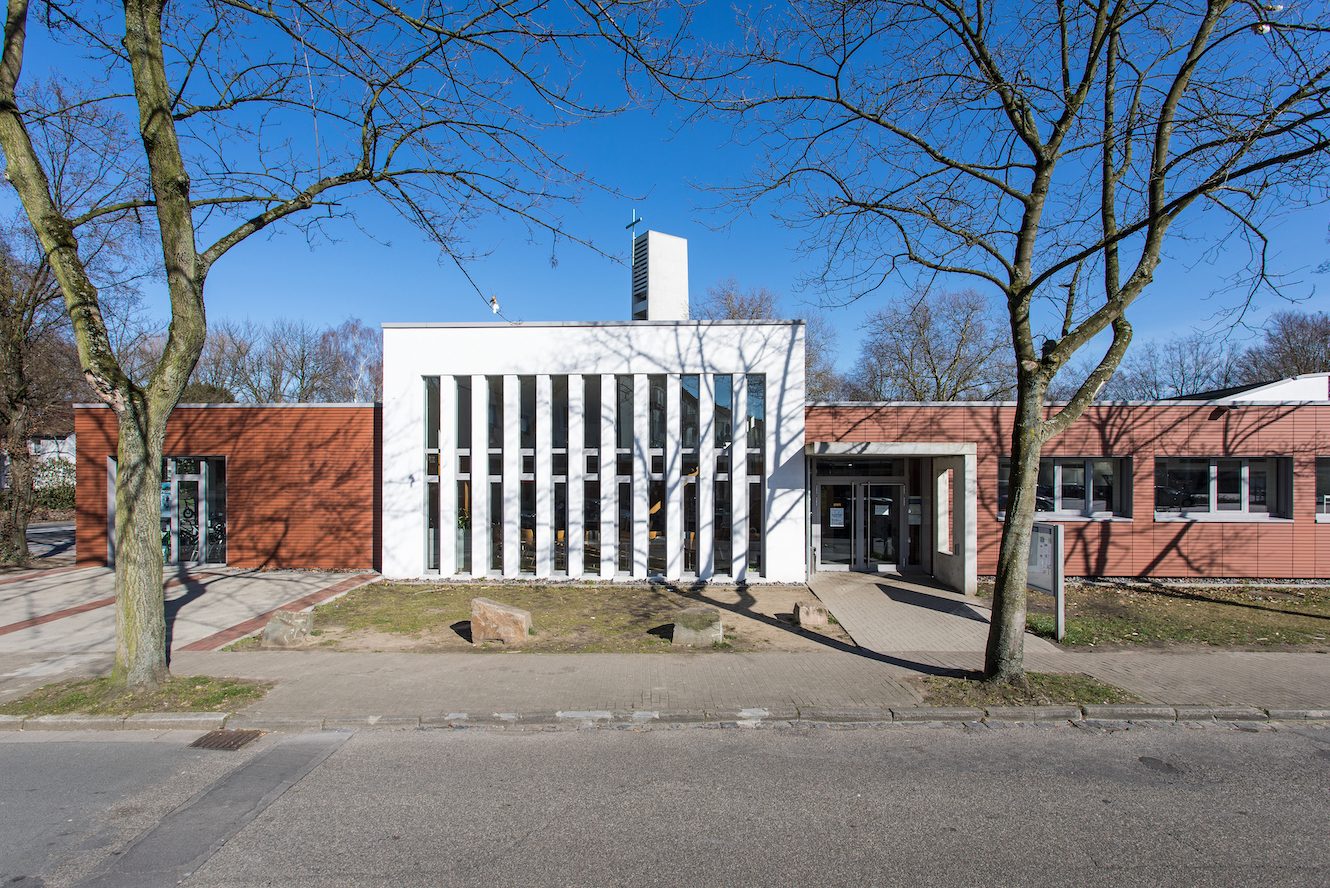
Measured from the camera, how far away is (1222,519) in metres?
14.5

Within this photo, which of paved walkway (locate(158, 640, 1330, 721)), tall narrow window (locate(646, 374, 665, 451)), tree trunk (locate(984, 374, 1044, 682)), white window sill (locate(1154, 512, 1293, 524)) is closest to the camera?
paved walkway (locate(158, 640, 1330, 721))

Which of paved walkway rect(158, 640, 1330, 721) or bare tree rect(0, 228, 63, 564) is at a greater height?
bare tree rect(0, 228, 63, 564)

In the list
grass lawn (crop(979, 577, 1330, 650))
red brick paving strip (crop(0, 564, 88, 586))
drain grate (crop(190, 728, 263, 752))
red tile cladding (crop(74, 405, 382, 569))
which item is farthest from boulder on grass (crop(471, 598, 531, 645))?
red brick paving strip (crop(0, 564, 88, 586))

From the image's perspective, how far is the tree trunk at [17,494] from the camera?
50.2 ft

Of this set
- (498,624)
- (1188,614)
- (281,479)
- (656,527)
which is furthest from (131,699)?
(1188,614)

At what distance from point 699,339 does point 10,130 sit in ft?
35.2

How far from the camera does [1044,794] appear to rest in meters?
4.77

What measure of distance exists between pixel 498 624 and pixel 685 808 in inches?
198

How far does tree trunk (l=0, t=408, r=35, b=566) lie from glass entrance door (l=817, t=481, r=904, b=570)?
18.8 metres

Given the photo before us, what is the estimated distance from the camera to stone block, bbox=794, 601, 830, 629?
32.4ft

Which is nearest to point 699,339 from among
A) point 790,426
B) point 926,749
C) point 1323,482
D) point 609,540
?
point 790,426

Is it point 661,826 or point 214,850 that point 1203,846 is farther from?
point 214,850

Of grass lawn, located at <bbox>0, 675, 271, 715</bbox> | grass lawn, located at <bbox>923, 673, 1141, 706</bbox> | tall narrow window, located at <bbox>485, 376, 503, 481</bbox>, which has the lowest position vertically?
grass lawn, located at <bbox>923, 673, 1141, 706</bbox>

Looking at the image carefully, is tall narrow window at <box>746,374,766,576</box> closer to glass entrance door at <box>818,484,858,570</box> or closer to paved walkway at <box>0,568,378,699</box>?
glass entrance door at <box>818,484,858,570</box>
